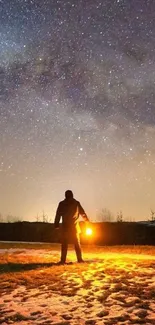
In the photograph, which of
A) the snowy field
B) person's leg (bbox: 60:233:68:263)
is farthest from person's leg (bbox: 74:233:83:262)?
the snowy field

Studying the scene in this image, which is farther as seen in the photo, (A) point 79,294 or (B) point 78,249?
(B) point 78,249

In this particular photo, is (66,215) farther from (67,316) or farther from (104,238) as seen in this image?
(104,238)

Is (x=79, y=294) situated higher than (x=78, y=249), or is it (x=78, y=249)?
(x=78, y=249)

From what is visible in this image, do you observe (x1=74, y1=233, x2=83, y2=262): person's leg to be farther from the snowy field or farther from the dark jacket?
the snowy field

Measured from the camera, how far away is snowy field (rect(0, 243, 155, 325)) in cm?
595

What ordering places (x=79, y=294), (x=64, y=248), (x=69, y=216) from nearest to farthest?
(x=79, y=294)
(x=64, y=248)
(x=69, y=216)

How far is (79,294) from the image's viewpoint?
287 inches

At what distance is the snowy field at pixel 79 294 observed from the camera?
595 cm

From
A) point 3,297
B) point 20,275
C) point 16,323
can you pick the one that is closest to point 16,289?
point 3,297

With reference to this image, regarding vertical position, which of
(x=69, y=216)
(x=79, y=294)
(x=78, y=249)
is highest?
(x=69, y=216)

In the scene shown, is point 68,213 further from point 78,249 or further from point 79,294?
point 79,294

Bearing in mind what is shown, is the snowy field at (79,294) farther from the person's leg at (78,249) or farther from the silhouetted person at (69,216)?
the silhouetted person at (69,216)

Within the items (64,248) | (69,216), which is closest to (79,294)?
(64,248)

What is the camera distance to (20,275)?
9.38 metres
